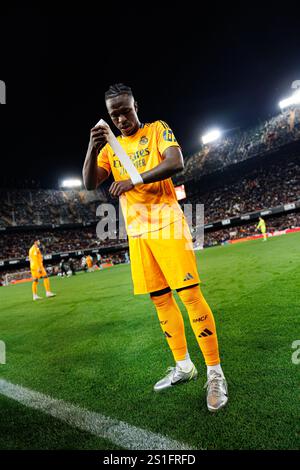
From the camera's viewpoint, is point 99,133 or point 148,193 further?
point 148,193

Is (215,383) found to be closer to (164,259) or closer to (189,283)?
(189,283)

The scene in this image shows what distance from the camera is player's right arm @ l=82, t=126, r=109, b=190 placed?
2158 mm

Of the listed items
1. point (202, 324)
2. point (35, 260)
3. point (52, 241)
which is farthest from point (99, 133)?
point (52, 241)

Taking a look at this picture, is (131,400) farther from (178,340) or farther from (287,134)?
(287,134)

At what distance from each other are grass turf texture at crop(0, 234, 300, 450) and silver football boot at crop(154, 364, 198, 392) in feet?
0.21

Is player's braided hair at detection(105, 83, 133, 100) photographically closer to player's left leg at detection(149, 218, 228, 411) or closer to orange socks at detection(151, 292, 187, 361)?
player's left leg at detection(149, 218, 228, 411)

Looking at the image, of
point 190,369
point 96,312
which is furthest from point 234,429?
point 96,312

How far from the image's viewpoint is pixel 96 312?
600 cm

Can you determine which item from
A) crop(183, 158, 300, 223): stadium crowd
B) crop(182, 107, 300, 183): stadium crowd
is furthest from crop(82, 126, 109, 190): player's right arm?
crop(182, 107, 300, 183): stadium crowd

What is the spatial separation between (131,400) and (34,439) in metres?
0.67

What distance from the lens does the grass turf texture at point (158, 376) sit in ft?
5.48

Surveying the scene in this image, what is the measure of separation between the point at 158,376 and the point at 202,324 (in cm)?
69

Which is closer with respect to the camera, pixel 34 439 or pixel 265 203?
pixel 34 439

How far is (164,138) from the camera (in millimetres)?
2277
